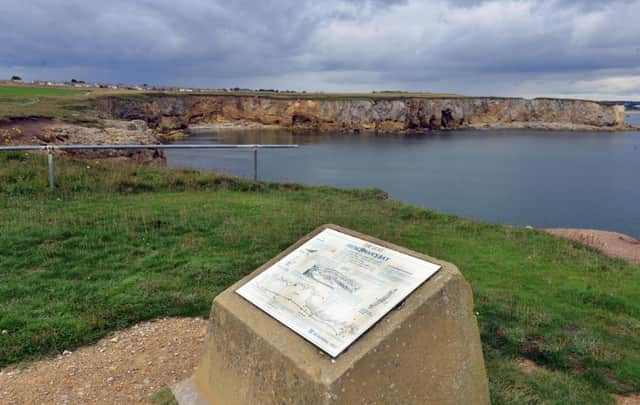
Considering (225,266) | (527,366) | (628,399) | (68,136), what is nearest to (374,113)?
(68,136)

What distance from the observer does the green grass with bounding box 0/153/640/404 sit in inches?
164

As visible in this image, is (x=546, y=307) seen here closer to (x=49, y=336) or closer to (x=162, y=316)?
(x=162, y=316)

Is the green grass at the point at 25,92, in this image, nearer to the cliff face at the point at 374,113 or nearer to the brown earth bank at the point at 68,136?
the cliff face at the point at 374,113

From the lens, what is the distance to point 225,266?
5.80 metres

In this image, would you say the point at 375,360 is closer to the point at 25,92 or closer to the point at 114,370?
the point at 114,370

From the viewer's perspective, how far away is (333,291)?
3.10 m

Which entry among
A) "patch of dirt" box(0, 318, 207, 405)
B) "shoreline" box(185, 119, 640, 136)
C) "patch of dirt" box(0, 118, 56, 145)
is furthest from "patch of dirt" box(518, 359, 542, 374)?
"shoreline" box(185, 119, 640, 136)

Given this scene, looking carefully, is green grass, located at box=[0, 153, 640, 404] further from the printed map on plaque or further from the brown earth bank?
the brown earth bank

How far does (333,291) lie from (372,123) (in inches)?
2939

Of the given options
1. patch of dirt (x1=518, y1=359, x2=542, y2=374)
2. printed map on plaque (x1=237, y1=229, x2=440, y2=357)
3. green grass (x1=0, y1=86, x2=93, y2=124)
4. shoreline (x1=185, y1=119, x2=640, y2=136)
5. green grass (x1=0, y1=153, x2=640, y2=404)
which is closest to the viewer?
printed map on plaque (x1=237, y1=229, x2=440, y2=357)

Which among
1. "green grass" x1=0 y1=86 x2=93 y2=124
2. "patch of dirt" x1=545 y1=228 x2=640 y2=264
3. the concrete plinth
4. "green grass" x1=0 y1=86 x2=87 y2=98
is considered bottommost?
"patch of dirt" x1=545 y1=228 x2=640 y2=264

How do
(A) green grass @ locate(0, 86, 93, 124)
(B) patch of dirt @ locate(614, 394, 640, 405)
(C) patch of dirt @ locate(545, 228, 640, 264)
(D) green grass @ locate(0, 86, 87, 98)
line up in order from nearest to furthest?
(B) patch of dirt @ locate(614, 394, 640, 405)
(C) patch of dirt @ locate(545, 228, 640, 264)
(A) green grass @ locate(0, 86, 93, 124)
(D) green grass @ locate(0, 86, 87, 98)

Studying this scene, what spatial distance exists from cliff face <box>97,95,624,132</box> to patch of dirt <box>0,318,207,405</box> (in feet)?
170

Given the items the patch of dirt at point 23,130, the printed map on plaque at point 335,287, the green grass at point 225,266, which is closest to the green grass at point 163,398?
→ the printed map on plaque at point 335,287
